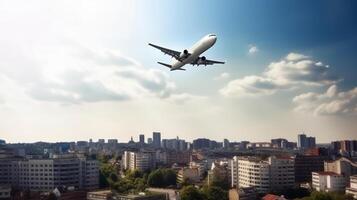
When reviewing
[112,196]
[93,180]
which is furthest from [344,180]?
[93,180]

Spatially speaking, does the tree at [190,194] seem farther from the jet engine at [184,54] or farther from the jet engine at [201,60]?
the jet engine at [184,54]

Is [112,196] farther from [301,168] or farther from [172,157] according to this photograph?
[172,157]

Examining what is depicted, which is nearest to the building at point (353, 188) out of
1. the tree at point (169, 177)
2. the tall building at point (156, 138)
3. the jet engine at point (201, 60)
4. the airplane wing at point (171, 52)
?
the jet engine at point (201, 60)

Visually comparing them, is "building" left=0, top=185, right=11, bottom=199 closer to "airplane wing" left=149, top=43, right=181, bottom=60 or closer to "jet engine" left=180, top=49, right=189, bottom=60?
"airplane wing" left=149, top=43, right=181, bottom=60

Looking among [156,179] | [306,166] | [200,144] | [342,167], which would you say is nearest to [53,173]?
[156,179]

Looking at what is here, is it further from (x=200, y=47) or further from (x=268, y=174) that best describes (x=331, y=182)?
(x=200, y=47)

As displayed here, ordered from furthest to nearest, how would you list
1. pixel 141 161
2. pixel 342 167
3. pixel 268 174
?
pixel 141 161
pixel 342 167
pixel 268 174
